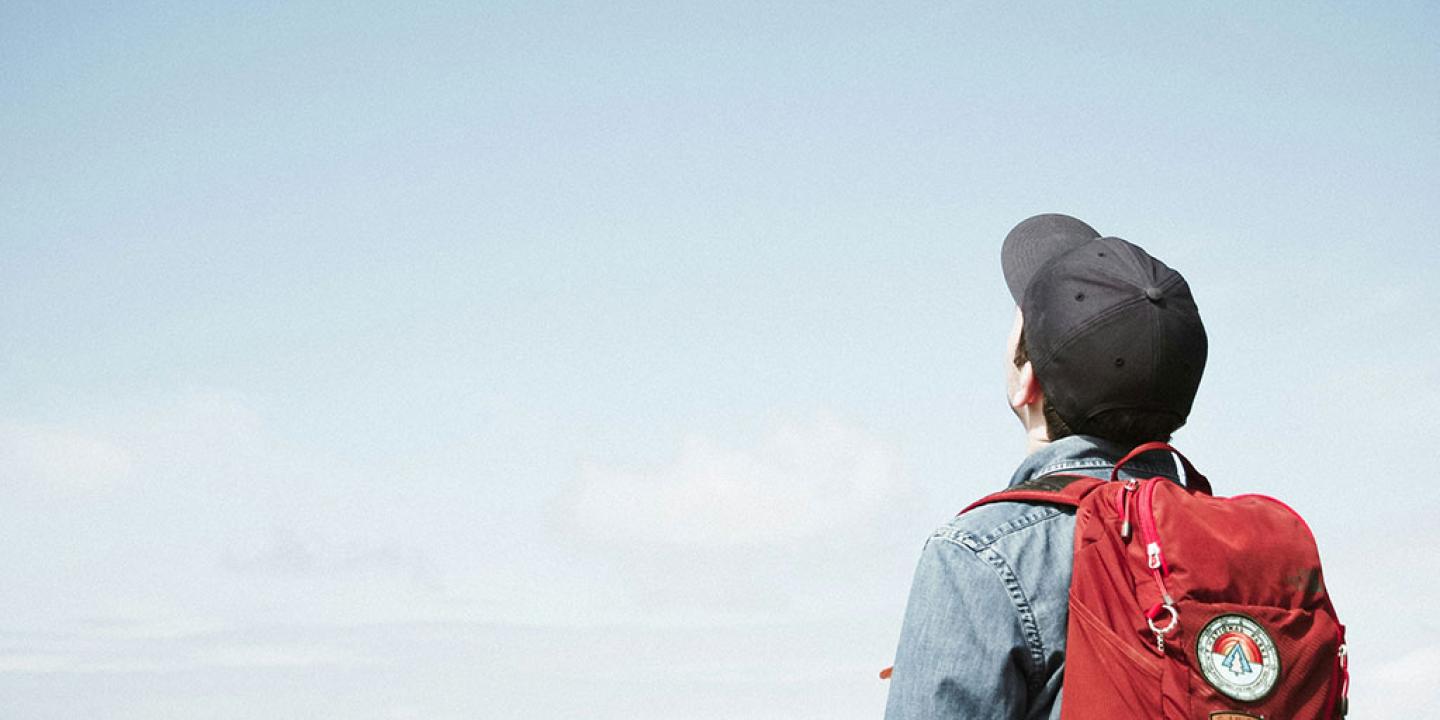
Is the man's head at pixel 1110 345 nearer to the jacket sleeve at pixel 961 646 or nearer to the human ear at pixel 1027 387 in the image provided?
the human ear at pixel 1027 387

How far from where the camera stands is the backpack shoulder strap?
3514mm

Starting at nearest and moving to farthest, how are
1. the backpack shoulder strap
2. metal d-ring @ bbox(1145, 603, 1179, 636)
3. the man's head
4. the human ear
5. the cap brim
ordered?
metal d-ring @ bbox(1145, 603, 1179, 636) → the backpack shoulder strap → the man's head → the human ear → the cap brim

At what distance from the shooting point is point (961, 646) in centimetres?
333

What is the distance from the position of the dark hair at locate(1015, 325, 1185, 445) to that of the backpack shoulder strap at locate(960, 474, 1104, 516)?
18cm

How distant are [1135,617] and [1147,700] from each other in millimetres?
191

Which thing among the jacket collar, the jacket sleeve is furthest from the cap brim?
the jacket sleeve

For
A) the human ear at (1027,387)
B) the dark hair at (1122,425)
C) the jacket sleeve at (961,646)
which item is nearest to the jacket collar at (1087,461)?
the dark hair at (1122,425)

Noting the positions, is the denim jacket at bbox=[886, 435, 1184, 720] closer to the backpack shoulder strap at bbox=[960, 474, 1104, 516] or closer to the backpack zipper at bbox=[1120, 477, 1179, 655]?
the backpack shoulder strap at bbox=[960, 474, 1104, 516]

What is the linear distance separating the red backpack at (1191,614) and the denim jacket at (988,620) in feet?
0.23

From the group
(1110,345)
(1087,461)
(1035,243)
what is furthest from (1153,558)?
(1035,243)

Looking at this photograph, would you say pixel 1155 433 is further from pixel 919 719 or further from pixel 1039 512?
pixel 919 719

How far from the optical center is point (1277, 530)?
136 inches

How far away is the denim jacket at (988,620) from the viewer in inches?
131

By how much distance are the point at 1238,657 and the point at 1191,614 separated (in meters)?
0.16
